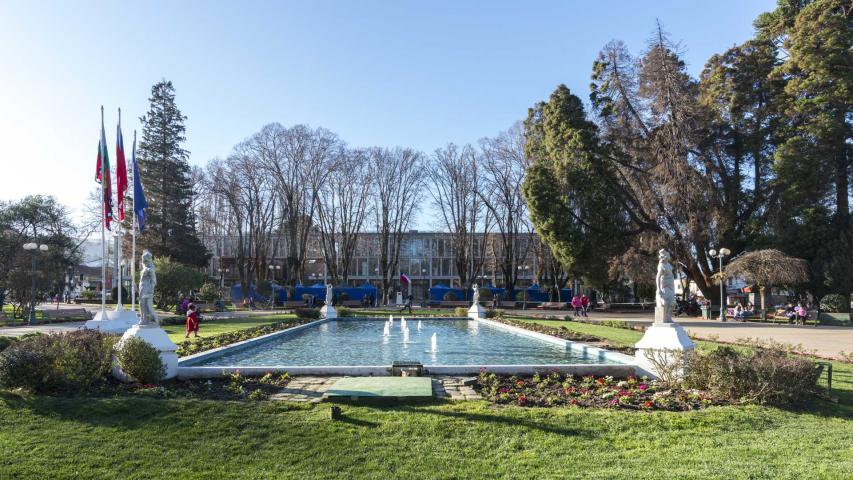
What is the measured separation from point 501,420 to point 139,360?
228 inches

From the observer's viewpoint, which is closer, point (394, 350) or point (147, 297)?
point (147, 297)

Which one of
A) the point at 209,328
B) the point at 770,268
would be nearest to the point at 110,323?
the point at 209,328

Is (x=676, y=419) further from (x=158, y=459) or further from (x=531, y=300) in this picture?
(x=531, y=300)

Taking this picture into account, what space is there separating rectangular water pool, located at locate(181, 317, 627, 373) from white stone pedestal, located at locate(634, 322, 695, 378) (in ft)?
2.16

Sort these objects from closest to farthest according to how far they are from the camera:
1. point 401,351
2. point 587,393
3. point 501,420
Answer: point 501,420, point 587,393, point 401,351

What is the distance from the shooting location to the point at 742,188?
34.5 m

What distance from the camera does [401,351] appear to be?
1461 cm

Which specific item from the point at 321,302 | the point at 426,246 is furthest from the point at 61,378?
the point at 426,246

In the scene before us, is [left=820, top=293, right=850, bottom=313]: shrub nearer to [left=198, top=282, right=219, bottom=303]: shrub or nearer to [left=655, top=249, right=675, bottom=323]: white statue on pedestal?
[left=655, top=249, right=675, bottom=323]: white statue on pedestal

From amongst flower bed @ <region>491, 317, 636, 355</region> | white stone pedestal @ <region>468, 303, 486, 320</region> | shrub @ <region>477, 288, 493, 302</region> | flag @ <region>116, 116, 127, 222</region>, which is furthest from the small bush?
shrub @ <region>477, 288, 493, 302</region>

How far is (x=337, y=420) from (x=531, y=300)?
44176 mm

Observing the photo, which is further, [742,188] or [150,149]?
[150,149]

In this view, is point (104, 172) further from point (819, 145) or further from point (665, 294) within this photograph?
point (819, 145)

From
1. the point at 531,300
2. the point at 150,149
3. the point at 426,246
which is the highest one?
the point at 150,149
